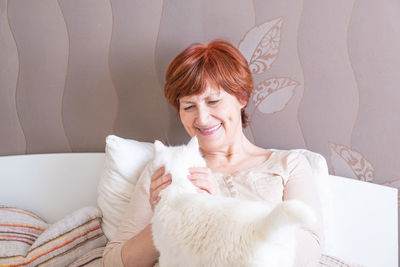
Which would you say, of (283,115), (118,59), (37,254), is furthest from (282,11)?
(37,254)

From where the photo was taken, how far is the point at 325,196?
1.23 meters

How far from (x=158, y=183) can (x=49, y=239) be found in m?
0.74

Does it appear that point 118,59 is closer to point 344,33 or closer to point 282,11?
point 282,11

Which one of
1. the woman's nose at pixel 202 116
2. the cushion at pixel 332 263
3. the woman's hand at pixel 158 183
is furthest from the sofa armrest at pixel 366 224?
the woman's hand at pixel 158 183

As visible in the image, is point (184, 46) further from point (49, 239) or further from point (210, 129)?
point (49, 239)

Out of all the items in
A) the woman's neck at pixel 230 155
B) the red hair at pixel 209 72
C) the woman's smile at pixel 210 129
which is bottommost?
the woman's neck at pixel 230 155

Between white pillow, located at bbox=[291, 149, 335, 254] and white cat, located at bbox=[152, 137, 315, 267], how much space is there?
610 mm

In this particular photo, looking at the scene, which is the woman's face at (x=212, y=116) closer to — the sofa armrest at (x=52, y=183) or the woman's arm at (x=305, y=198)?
the woman's arm at (x=305, y=198)

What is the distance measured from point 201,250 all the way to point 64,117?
1.37 m

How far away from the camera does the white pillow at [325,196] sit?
121cm

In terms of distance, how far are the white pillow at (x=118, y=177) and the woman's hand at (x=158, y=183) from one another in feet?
1.62

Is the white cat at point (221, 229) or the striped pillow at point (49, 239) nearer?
the white cat at point (221, 229)

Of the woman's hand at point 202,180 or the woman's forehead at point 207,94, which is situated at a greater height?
the woman's forehead at point 207,94

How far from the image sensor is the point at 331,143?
1.38 meters
